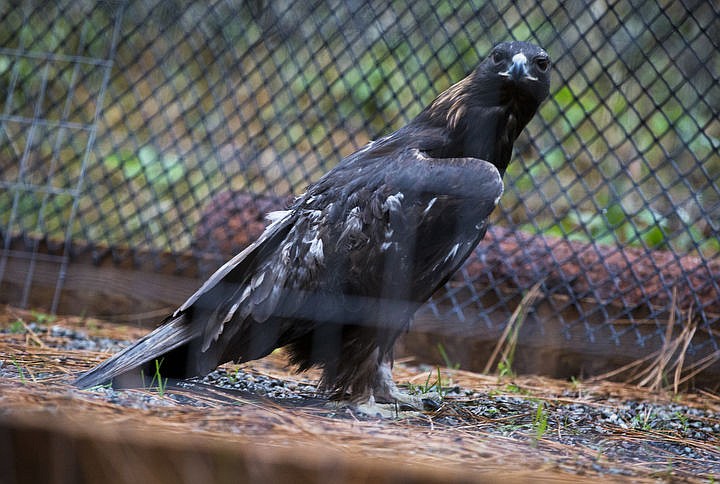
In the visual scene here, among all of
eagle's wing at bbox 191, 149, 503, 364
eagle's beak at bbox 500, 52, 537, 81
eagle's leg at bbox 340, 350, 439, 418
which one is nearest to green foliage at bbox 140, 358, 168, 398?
eagle's wing at bbox 191, 149, 503, 364

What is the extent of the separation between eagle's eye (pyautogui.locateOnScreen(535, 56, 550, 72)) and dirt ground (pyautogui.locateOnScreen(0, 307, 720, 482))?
1.43 metres

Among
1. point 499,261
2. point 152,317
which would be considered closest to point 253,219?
point 152,317

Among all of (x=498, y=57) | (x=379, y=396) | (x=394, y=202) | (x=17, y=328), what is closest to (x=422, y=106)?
(x=498, y=57)

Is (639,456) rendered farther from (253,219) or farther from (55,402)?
(253,219)

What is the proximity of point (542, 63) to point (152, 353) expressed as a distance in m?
1.99

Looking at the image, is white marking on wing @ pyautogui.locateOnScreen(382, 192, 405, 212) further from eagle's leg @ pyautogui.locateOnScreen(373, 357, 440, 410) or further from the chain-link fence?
the chain-link fence

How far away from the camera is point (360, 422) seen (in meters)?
2.73

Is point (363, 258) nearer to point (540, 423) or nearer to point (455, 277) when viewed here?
point (540, 423)

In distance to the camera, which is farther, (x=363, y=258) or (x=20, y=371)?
(x=363, y=258)

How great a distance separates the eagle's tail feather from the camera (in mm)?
3012

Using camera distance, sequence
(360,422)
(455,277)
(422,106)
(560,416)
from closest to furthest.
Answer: (360,422) → (560,416) → (455,277) → (422,106)

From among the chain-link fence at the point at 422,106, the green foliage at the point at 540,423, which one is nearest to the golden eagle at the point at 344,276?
the green foliage at the point at 540,423

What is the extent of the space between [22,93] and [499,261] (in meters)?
4.54

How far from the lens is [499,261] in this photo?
4852 millimetres
